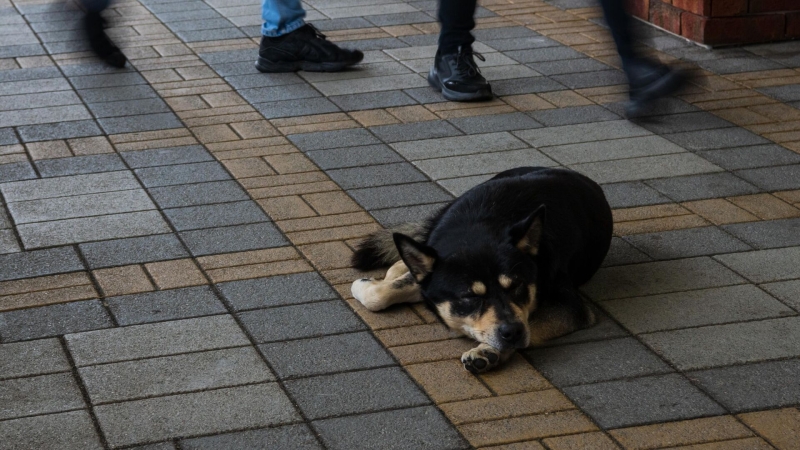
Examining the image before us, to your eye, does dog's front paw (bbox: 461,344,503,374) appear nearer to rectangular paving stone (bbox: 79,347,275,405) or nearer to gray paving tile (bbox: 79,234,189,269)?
rectangular paving stone (bbox: 79,347,275,405)

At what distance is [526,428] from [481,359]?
0.37 meters

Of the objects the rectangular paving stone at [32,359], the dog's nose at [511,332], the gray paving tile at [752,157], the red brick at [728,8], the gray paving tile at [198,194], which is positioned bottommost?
the gray paving tile at [752,157]

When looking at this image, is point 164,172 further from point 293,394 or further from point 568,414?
point 568,414

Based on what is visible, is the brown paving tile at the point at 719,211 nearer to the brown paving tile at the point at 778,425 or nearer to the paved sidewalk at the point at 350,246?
the paved sidewalk at the point at 350,246

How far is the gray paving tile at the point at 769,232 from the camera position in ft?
14.4

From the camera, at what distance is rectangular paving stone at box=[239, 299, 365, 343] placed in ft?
12.4

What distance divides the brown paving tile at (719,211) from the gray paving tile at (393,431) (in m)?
1.93

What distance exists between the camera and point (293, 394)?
3373mm

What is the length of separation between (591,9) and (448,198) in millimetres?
4107

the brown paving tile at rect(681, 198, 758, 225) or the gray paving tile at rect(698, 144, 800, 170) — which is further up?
the brown paving tile at rect(681, 198, 758, 225)

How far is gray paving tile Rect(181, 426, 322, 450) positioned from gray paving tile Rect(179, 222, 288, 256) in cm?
143

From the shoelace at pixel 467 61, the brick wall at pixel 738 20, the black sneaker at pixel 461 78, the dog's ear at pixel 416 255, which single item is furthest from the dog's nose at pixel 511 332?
the brick wall at pixel 738 20

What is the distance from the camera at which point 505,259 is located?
3596mm

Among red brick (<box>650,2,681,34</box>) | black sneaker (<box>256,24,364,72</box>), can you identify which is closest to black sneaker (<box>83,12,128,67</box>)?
black sneaker (<box>256,24,364,72</box>)
